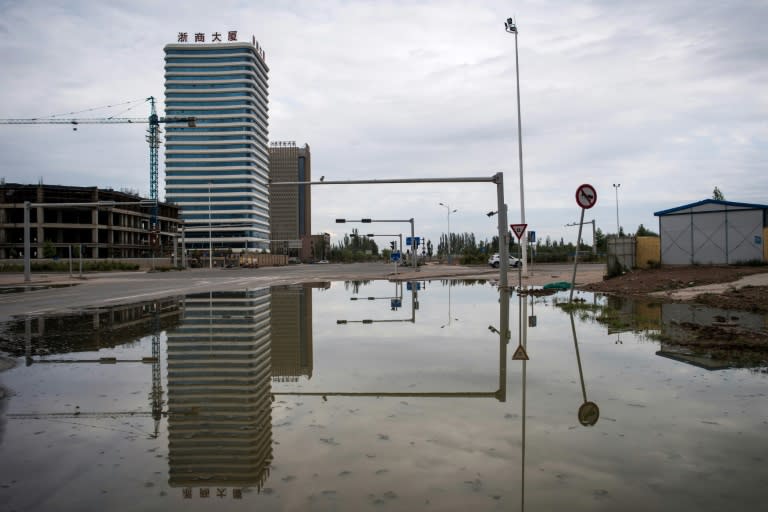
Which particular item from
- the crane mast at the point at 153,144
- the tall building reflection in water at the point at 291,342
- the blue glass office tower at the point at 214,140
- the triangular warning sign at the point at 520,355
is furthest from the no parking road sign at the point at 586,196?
the blue glass office tower at the point at 214,140

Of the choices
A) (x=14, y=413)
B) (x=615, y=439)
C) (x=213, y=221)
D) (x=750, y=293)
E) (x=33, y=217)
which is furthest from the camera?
(x=213, y=221)

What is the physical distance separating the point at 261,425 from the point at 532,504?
2.69m

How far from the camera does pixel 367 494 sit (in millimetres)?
3668

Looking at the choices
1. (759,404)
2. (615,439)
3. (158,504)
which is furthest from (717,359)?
(158,504)

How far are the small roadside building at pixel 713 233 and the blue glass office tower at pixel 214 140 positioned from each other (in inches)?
6082

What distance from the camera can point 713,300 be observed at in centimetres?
1661

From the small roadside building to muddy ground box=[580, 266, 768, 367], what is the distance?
126 centimetres

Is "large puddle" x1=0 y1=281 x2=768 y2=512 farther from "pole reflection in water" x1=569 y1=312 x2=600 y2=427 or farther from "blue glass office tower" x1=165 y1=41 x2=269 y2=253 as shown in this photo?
"blue glass office tower" x1=165 y1=41 x2=269 y2=253

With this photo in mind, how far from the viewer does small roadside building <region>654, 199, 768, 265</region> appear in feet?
83.3

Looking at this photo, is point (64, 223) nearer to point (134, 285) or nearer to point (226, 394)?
point (134, 285)

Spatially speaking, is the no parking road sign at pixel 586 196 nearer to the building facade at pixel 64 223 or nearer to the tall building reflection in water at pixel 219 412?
the tall building reflection in water at pixel 219 412

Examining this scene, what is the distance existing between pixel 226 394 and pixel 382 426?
7.15 feet

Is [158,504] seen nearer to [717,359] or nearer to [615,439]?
[615,439]

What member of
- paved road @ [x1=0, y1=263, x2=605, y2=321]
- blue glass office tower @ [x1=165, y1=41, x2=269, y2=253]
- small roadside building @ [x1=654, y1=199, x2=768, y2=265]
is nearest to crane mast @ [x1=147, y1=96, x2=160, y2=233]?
blue glass office tower @ [x1=165, y1=41, x2=269, y2=253]
